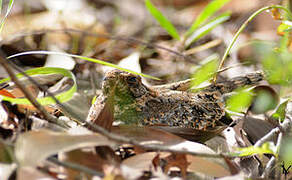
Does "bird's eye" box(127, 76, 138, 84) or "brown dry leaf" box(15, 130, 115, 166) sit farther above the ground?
"bird's eye" box(127, 76, 138, 84)

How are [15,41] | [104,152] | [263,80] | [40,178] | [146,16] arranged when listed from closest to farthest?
[40,178]
[104,152]
[263,80]
[15,41]
[146,16]

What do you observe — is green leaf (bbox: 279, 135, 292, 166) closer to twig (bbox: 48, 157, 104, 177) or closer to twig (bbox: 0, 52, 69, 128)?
twig (bbox: 48, 157, 104, 177)

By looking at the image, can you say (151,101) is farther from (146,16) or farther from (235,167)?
(146,16)

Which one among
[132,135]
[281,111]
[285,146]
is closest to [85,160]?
[132,135]

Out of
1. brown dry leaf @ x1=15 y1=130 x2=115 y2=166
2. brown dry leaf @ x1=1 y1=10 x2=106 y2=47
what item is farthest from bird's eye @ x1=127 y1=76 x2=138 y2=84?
brown dry leaf @ x1=1 y1=10 x2=106 y2=47

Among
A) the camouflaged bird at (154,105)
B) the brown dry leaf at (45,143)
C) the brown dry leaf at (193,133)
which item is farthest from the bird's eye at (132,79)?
the brown dry leaf at (45,143)

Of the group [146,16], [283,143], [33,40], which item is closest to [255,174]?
[283,143]

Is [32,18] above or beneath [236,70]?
above
